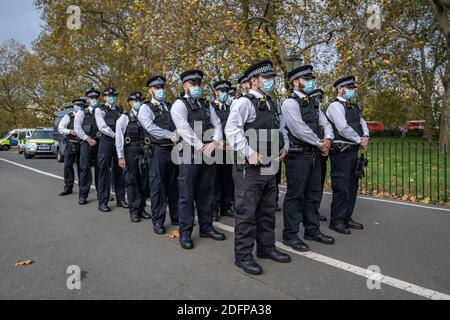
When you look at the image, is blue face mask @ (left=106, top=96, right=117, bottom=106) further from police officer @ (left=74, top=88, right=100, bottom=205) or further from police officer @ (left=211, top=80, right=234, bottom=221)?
police officer @ (left=211, top=80, right=234, bottom=221)

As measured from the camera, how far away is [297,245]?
4.94 m

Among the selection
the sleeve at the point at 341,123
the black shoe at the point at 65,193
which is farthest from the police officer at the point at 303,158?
the black shoe at the point at 65,193

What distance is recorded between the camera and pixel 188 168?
526 cm

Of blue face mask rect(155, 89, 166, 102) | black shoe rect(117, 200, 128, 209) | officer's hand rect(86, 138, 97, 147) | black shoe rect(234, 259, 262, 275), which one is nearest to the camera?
black shoe rect(234, 259, 262, 275)

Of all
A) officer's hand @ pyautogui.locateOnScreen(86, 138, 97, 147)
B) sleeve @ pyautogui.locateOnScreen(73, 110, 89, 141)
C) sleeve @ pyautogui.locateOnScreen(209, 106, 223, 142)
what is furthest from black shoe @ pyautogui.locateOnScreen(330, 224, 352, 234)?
sleeve @ pyautogui.locateOnScreen(73, 110, 89, 141)

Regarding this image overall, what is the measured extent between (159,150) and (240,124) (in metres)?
1.91

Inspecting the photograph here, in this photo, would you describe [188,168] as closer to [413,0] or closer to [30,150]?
[413,0]

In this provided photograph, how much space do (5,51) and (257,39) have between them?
48.0 meters

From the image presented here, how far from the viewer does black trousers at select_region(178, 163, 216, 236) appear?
521 centimetres

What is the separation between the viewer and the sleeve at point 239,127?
4246 mm

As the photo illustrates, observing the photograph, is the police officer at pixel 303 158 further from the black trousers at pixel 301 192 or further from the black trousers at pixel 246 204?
the black trousers at pixel 246 204

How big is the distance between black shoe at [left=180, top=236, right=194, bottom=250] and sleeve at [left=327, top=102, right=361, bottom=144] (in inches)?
103
